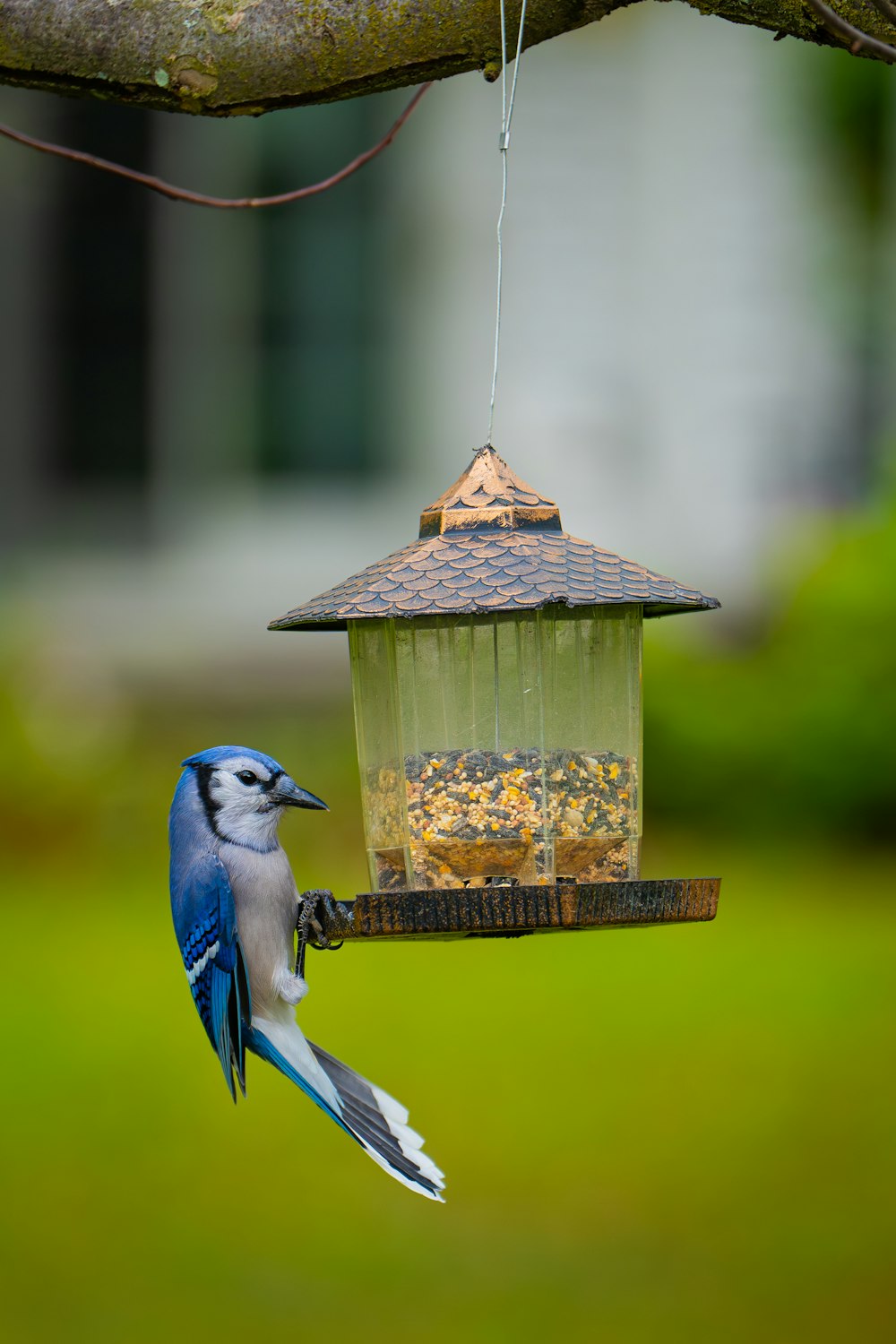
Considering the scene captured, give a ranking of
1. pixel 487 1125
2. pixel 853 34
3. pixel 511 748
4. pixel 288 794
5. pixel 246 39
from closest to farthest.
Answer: pixel 853 34 → pixel 246 39 → pixel 511 748 → pixel 288 794 → pixel 487 1125

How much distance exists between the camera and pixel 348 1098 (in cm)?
379

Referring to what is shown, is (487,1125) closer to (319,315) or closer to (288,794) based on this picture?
(288,794)

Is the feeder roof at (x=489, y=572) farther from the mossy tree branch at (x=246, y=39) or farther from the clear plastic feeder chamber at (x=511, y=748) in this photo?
the mossy tree branch at (x=246, y=39)

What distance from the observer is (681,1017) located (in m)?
6.89

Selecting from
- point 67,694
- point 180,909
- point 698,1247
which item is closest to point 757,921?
point 698,1247

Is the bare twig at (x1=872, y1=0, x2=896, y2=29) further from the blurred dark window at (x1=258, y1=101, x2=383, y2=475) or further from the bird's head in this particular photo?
the blurred dark window at (x1=258, y1=101, x2=383, y2=475)

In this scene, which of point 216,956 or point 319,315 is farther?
point 319,315

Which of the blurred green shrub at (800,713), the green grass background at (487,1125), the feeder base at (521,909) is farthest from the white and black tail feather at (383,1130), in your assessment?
the blurred green shrub at (800,713)

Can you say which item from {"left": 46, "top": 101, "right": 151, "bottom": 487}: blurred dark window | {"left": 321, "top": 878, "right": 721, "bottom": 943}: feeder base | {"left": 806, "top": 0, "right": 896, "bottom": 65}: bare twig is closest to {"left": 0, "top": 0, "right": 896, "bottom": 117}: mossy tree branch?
{"left": 806, "top": 0, "right": 896, "bottom": 65}: bare twig

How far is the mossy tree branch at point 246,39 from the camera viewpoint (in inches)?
107

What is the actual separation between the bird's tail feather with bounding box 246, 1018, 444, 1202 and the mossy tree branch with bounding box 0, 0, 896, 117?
189cm

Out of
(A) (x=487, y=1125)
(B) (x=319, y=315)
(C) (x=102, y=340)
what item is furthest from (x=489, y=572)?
(C) (x=102, y=340)

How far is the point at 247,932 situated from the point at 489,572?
3.62 ft

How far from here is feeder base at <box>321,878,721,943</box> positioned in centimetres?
278
